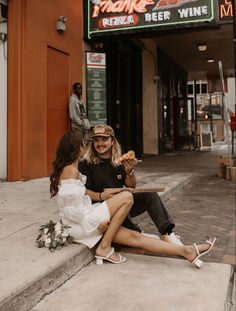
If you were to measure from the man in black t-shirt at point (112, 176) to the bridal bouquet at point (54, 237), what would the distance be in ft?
1.65

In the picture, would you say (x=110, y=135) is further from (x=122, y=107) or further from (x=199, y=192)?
(x=122, y=107)

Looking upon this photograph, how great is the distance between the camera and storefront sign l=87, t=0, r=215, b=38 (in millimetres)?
7902

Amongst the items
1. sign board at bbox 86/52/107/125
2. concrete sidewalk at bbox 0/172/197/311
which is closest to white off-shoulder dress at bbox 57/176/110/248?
concrete sidewalk at bbox 0/172/197/311

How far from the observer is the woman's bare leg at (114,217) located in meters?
3.50

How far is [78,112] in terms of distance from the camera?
841 centimetres

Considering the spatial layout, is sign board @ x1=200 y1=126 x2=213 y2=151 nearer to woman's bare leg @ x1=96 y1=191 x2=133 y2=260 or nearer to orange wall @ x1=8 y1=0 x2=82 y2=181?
orange wall @ x1=8 y1=0 x2=82 y2=181

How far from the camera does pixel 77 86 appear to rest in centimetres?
854

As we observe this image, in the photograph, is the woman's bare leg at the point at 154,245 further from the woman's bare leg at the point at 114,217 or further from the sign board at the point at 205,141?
the sign board at the point at 205,141

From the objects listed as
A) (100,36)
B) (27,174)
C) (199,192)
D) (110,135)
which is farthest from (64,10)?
(110,135)

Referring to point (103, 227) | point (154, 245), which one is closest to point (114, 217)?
point (103, 227)

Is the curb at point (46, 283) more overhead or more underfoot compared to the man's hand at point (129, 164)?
more underfoot

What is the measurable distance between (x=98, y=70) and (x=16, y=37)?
2.63 meters

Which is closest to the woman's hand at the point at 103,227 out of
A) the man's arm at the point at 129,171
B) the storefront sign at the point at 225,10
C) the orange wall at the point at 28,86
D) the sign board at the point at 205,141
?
the man's arm at the point at 129,171

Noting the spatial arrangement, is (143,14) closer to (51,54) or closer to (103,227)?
(51,54)
